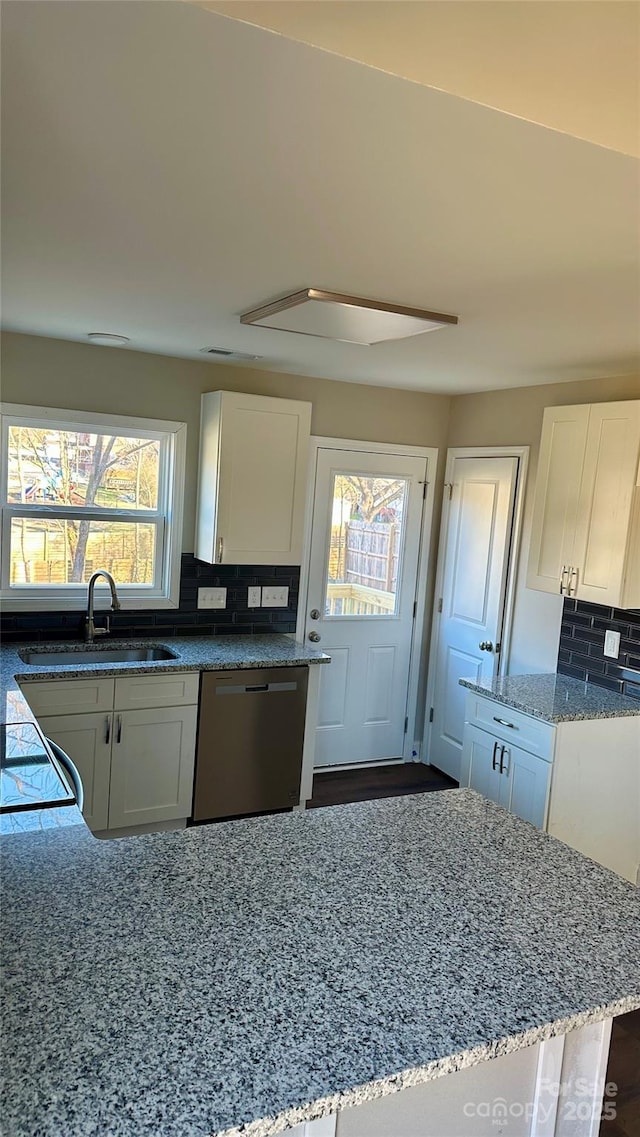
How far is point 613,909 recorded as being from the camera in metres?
1.47

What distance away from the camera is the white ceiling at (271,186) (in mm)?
1037

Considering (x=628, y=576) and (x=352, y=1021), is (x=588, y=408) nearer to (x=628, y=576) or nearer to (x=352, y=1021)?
(x=628, y=576)

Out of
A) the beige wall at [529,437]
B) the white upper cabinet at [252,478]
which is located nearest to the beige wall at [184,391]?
the white upper cabinet at [252,478]

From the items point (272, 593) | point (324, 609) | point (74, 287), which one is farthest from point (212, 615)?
point (74, 287)

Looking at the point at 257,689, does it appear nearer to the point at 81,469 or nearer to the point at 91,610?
the point at 91,610

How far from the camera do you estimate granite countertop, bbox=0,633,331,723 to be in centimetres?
310

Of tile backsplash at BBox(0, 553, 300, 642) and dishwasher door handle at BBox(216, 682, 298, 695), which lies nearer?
dishwasher door handle at BBox(216, 682, 298, 695)

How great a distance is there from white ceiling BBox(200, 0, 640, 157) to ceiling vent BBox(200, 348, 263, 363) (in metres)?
2.49

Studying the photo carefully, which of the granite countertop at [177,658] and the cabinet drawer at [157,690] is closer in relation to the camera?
the granite countertop at [177,658]

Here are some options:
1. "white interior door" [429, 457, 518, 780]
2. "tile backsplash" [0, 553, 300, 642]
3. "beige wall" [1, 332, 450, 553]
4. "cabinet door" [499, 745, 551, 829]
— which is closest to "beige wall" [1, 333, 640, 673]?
"beige wall" [1, 332, 450, 553]

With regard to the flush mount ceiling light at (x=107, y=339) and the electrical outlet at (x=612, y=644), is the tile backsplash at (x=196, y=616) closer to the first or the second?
the flush mount ceiling light at (x=107, y=339)

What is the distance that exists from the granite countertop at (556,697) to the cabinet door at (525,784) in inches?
8.0

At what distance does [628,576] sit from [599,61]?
2306 millimetres

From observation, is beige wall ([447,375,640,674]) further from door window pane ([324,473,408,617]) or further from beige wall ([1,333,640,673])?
door window pane ([324,473,408,617])
